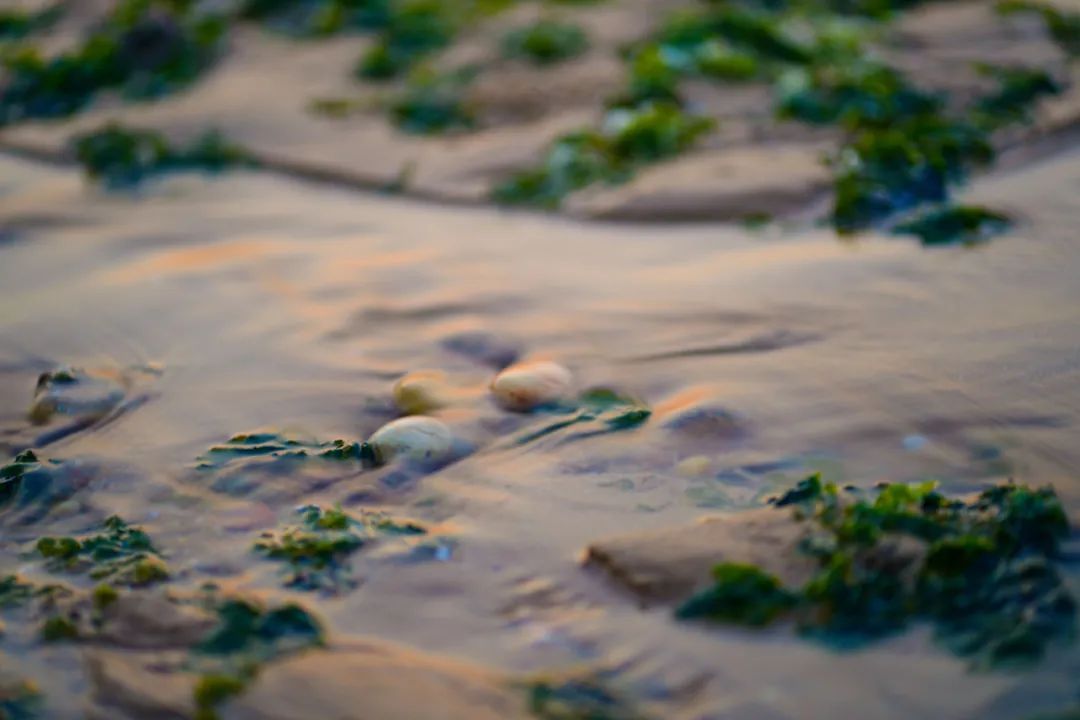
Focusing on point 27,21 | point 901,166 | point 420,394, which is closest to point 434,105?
point 901,166

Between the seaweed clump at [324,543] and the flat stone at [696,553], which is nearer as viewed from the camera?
the flat stone at [696,553]

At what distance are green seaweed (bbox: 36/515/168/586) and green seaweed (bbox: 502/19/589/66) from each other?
3.37 metres

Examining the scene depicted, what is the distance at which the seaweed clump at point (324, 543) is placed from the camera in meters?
2.19

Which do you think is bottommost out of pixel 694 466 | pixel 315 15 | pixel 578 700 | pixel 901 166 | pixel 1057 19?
pixel 578 700

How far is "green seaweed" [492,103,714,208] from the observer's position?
4.16 metres

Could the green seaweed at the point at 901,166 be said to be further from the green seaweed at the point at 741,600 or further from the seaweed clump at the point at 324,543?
the seaweed clump at the point at 324,543

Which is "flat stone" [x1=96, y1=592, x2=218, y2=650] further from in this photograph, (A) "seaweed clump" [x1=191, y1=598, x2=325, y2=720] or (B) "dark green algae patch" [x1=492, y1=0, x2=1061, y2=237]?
(B) "dark green algae patch" [x1=492, y1=0, x2=1061, y2=237]

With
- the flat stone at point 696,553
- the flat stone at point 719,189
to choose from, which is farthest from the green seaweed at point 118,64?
the flat stone at point 696,553

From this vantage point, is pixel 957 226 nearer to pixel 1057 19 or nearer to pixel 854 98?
pixel 854 98

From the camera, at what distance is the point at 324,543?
2268 mm

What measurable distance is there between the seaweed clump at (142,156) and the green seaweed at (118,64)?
62cm

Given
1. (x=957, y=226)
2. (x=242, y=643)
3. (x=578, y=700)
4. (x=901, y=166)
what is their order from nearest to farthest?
1. (x=578, y=700)
2. (x=242, y=643)
3. (x=957, y=226)
4. (x=901, y=166)

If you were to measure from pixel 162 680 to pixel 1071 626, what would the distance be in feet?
5.00

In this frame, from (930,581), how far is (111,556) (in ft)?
5.15
